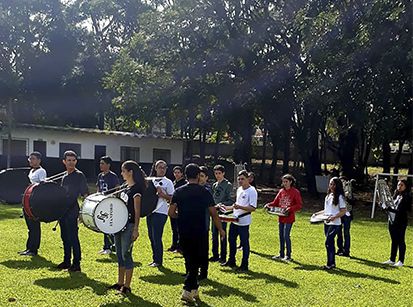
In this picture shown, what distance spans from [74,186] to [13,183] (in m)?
4.95

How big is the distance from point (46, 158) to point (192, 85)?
920cm

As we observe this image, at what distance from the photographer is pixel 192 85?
27.4m

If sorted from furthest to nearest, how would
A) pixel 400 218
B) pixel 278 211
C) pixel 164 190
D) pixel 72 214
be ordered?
pixel 400 218
pixel 278 211
pixel 164 190
pixel 72 214

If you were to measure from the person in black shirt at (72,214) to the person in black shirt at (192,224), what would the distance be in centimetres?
219

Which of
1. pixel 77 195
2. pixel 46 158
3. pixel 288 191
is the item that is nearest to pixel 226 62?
pixel 46 158

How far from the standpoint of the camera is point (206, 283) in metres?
8.39

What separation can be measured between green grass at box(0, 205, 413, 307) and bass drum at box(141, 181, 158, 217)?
989mm

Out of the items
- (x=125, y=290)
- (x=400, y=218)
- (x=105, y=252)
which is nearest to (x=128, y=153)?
(x=105, y=252)

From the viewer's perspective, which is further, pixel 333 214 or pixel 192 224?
pixel 333 214

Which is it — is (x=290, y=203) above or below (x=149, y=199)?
below

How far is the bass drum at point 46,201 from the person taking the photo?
8.95 meters

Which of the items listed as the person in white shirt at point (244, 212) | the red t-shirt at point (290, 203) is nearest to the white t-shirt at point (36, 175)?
the person in white shirt at point (244, 212)

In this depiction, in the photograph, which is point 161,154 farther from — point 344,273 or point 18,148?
point 344,273

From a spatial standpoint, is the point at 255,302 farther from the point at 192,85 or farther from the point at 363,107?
the point at 192,85
